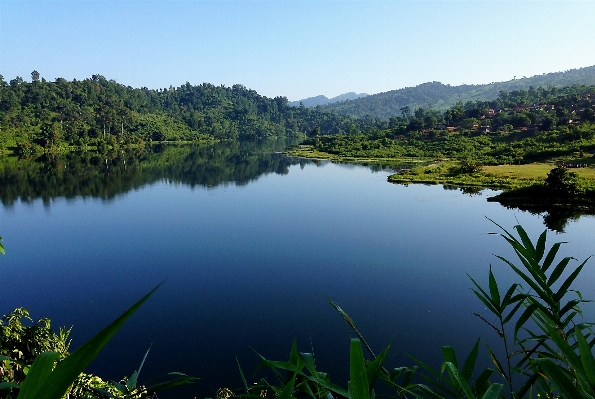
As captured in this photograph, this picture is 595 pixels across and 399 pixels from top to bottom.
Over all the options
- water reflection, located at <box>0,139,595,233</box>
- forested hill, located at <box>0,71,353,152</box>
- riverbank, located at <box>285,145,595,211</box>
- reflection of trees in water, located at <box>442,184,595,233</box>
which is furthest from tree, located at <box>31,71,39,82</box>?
reflection of trees in water, located at <box>442,184,595,233</box>

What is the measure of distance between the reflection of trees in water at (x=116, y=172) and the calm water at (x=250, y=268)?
887mm

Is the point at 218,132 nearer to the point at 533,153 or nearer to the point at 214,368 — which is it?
the point at 533,153

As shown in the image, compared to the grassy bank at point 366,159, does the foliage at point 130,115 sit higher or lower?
higher

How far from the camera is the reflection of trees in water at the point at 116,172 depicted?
33375 millimetres

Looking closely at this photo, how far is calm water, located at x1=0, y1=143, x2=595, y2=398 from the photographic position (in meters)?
10.7

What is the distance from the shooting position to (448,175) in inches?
1446

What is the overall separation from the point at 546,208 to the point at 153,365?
2457 cm

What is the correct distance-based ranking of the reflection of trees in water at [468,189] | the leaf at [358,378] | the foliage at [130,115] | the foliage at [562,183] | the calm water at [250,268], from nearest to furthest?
1. the leaf at [358,378]
2. the calm water at [250,268]
3. the foliage at [562,183]
4. the reflection of trees in water at [468,189]
5. the foliage at [130,115]

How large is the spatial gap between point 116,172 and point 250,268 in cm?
3410

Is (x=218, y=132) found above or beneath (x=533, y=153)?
above

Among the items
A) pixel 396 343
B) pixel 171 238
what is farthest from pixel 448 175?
pixel 396 343

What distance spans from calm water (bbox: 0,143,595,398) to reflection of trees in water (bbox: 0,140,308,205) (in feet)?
2.91

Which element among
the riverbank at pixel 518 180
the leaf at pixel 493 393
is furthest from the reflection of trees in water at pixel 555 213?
the leaf at pixel 493 393

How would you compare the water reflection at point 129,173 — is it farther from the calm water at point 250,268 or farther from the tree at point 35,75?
the tree at point 35,75
